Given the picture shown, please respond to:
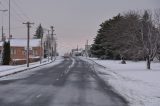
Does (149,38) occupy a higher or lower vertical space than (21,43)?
lower

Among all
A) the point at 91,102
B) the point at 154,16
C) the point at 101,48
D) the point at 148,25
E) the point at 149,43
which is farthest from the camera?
the point at 101,48

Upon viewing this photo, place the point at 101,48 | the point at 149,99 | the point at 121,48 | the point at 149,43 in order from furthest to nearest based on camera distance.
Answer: the point at 101,48, the point at 121,48, the point at 149,43, the point at 149,99

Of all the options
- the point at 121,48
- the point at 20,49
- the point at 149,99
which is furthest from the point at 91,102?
the point at 20,49

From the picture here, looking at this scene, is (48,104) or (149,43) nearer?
(48,104)

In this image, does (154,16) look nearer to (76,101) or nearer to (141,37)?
(141,37)

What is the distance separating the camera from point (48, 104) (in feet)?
47.1

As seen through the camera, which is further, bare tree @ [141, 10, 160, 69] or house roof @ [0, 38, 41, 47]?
house roof @ [0, 38, 41, 47]

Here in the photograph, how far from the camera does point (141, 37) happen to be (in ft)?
165

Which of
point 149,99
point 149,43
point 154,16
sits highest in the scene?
point 154,16

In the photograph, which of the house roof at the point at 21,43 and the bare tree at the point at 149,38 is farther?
the house roof at the point at 21,43

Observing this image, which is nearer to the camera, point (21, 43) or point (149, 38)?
Answer: point (149, 38)

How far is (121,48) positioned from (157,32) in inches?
833

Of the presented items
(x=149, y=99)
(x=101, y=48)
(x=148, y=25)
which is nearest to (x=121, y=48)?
(x=148, y=25)

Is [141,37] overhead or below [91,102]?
overhead
